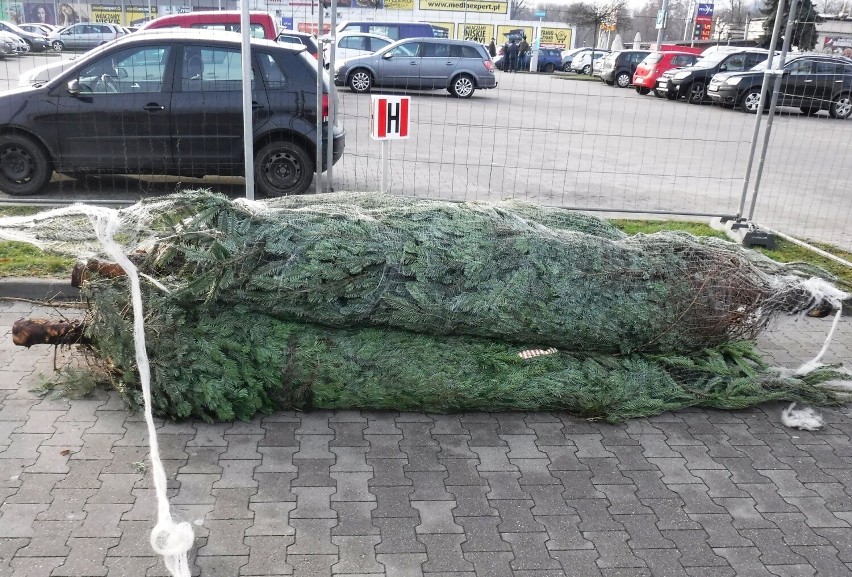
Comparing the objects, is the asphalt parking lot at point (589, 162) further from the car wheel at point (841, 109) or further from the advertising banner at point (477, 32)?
the advertising banner at point (477, 32)

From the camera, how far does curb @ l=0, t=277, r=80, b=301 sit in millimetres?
5832

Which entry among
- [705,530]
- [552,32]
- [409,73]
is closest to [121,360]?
[705,530]

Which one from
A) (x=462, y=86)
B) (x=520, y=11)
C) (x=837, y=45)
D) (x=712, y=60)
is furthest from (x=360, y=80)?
(x=520, y=11)

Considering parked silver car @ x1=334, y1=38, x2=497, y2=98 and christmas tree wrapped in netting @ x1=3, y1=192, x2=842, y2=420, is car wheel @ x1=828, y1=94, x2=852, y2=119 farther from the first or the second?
christmas tree wrapped in netting @ x1=3, y1=192, x2=842, y2=420

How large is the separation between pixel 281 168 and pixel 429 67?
1153 centimetres

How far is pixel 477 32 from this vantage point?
2664cm

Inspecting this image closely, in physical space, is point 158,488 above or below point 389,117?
below

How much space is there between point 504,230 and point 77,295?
3.46m

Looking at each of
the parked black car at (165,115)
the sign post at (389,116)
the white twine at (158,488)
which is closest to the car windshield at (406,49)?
the parked black car at (165,115)

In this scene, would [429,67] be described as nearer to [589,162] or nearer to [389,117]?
[589,162]

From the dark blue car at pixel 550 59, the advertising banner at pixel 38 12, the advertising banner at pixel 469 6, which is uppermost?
the advertising banner at pixel 469 6

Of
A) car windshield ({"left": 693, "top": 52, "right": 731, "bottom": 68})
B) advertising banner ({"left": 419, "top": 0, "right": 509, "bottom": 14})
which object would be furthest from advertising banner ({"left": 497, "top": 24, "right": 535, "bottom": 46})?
car windshield ({"left": 693, "top": 52, "right": 731, "bottom": 68})

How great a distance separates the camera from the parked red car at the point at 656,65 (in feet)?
80.5

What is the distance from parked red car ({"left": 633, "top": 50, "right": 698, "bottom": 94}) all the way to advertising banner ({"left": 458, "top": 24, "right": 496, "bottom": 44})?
547cm
